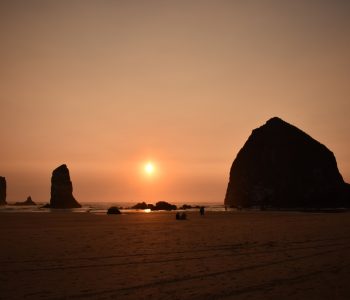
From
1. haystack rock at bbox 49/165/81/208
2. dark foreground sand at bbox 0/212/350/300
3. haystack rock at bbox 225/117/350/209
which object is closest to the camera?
dark foreground sand at bbox 0/212/350/300

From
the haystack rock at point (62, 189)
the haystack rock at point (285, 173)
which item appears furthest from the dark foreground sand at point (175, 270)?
the haystack rock at point (62, 189)

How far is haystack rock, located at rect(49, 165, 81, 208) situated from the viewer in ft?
446

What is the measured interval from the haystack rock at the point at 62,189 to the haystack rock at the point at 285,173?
6378cm

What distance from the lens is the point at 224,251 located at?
1644 cm

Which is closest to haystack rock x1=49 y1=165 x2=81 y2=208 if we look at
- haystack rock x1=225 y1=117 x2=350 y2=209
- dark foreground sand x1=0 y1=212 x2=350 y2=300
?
haystack rock x1=225 y1=117 x2=350 y2=209

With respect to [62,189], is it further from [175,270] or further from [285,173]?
[175,270]

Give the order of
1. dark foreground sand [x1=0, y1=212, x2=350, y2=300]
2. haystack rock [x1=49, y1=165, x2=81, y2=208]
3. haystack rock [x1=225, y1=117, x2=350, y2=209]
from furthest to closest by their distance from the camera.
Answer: haystack rock [x1=49, y1=165, x2=81, y2=208] → haystack rock [x1=225, y1=117, x2=350, y2=209] → dark foreground sand [x1=0, y1=212, x2=350, y2=300]

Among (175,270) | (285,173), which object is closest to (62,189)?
(285,173)

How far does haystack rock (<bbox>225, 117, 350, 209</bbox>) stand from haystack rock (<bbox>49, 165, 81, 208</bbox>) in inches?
2511

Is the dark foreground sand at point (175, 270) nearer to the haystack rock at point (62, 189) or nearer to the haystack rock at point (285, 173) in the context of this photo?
the haystack rock at point (285, 173)

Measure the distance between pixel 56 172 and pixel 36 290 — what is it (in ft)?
458

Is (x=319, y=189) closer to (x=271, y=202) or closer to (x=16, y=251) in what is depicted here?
(x=271, y=202)

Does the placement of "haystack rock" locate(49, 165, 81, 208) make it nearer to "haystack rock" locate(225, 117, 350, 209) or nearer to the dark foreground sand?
"haystack rock" locate(225, 117, 350, 209)

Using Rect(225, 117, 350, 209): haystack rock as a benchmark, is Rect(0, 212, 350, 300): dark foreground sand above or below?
below
